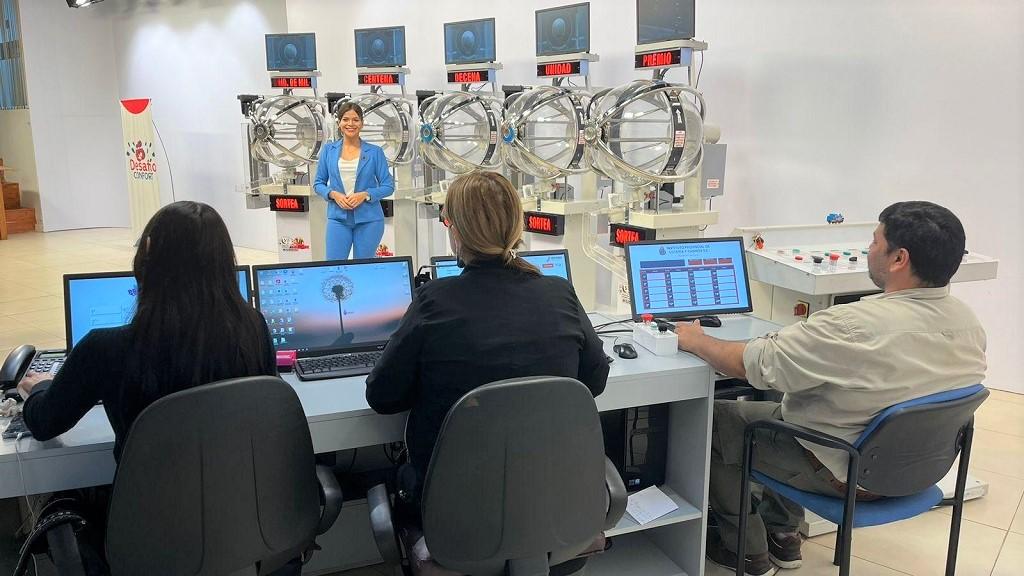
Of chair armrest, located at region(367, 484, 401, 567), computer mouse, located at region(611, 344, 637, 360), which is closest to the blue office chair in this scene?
computer mouse, located at region(611, 344, 637, 360)

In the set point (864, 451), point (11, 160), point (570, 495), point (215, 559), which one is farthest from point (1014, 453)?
point (11, 160)

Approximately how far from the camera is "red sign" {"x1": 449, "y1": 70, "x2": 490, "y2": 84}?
5448 mm

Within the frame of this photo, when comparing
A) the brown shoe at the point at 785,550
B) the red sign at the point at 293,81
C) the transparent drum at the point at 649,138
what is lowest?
the brown shoe at the point at 785,550

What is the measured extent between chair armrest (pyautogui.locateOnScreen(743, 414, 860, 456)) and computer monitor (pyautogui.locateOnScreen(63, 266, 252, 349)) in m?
1.45

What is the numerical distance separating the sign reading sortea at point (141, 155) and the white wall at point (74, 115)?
289cm

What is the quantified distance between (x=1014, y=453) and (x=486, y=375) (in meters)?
2.94

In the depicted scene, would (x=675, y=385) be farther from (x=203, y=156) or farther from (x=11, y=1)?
(x=11, y=1)

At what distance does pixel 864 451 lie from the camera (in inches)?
77.7

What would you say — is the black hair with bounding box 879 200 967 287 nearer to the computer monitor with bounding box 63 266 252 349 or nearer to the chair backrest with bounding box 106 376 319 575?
the chair backrest with bounding box 106 376 319 575

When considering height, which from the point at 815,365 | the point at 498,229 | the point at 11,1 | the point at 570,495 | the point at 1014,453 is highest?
the point at 11,1

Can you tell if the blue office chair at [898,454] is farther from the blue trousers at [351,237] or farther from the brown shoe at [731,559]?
the blue trousers at [351,237]

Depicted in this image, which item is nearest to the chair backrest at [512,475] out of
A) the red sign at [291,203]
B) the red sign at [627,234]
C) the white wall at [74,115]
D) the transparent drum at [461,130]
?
the red sign at [627,234]

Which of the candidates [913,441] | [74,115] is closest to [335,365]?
[913,441]

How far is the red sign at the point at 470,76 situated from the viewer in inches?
215
